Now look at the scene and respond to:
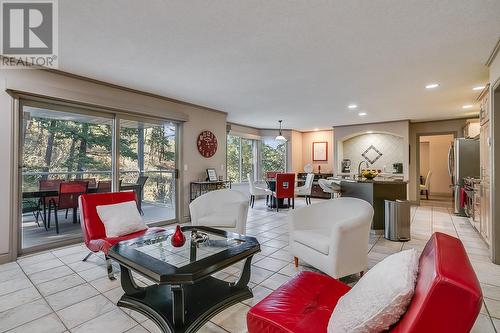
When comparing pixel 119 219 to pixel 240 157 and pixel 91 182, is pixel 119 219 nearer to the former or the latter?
pixel 91 182

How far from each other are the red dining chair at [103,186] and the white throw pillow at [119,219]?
1343 millimetres

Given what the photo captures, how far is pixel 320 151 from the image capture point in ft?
31.0

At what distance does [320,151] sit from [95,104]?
24.7 feet

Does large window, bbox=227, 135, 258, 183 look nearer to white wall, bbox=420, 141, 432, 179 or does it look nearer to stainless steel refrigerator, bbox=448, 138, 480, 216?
stainless steel refrigerator, bbox=448, 138, 480, 216

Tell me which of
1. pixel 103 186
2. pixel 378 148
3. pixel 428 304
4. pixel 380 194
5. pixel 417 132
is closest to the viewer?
pixel 428 304

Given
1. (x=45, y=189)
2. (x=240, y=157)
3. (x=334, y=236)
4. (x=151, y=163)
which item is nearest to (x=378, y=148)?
(x=240, y=157)

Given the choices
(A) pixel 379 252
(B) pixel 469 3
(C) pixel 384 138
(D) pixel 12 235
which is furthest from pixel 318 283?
(C) pixel 384 138

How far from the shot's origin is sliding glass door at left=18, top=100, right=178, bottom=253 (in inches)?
139

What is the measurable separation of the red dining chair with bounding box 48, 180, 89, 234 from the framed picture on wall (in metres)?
7.60

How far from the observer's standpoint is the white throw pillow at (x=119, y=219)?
9.46 feet

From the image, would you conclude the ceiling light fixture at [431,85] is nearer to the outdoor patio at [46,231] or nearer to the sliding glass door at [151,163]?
the sliding glass door at [151,163]

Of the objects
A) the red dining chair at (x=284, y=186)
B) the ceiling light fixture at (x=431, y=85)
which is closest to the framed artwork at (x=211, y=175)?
the red dining chair at (x=284, y=186)

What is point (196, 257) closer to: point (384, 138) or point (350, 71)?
point (350, 71)

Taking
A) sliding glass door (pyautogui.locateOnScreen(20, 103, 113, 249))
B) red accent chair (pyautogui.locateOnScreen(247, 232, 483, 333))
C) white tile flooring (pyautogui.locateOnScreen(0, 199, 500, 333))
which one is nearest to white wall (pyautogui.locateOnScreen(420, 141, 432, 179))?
white tile flooring (pyautogui.locateOnScreen(0, 199, 500, 333))
